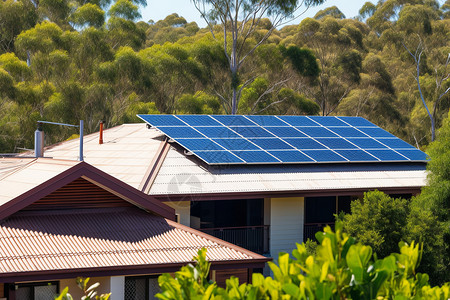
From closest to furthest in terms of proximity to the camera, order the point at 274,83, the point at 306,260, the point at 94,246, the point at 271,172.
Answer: the point at 306,260 < the point at 94,246 < the point at 271,172 < the point at 274,83

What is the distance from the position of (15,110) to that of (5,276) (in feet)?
98.0

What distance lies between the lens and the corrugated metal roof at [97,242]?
553 inches

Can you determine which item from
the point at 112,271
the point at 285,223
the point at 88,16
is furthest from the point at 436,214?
the point at 88,16

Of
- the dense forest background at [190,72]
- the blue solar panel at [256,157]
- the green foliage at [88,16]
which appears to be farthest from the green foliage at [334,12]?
the blue solar panel at [256,157]

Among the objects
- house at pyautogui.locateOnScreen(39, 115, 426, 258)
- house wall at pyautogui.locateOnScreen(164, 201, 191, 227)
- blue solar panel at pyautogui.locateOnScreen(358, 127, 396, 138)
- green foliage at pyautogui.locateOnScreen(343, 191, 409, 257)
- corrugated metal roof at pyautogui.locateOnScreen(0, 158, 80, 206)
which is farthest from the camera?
blue solar panel at pyautogui.locateOnScreen(358, 127, 396, 138)

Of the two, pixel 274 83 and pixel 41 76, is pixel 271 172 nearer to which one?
pixel 41 76

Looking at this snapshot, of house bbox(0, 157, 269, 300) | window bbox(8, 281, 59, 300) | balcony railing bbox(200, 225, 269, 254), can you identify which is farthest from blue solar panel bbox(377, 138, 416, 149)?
window bbox(8, 281, 59, 300)

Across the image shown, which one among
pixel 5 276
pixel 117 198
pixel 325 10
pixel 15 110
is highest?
pixel 325 10

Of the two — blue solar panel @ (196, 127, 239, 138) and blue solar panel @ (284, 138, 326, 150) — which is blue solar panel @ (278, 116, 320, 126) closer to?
blue solar panel @ (284, 138, 326, 150)

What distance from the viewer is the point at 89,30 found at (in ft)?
153

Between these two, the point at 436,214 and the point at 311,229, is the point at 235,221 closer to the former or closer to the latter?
the point at 311,229

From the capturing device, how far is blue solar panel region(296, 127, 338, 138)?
25.4m

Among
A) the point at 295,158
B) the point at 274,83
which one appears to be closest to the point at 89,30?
the point at 274,83

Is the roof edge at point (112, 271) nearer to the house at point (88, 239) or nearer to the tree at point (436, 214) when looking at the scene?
the house at point (88, 239)
